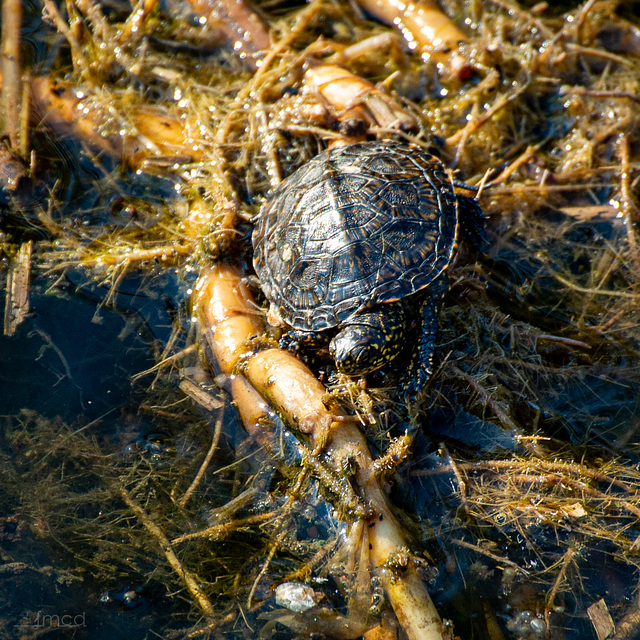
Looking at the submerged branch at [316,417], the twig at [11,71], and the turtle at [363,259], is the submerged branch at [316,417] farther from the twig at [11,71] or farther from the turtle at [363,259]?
the twig at [11,71]

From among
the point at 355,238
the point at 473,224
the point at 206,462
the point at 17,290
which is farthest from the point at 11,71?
the point at 473,224

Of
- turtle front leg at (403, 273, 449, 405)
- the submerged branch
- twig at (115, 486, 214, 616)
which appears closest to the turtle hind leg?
turtle front leg at (403, 273, 449, 405)

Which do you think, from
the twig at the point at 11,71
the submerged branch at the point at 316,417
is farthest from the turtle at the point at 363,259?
the twig at the point at 11,71

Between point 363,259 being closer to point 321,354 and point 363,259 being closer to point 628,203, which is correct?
point 321,354

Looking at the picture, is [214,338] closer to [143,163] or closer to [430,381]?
[430,381]

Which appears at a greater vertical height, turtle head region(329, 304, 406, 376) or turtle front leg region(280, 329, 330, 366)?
turtle head region(329, 304, 406, 376)

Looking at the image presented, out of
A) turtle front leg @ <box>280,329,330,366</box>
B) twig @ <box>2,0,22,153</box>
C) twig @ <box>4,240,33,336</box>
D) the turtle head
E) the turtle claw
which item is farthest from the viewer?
twig @ <box>2,0,22,153</box>

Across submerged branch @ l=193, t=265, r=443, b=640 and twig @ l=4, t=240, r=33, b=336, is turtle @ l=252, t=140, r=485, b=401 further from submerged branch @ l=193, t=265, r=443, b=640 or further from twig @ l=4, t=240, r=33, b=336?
twig @ l=4, t=240, r=33, b=336
